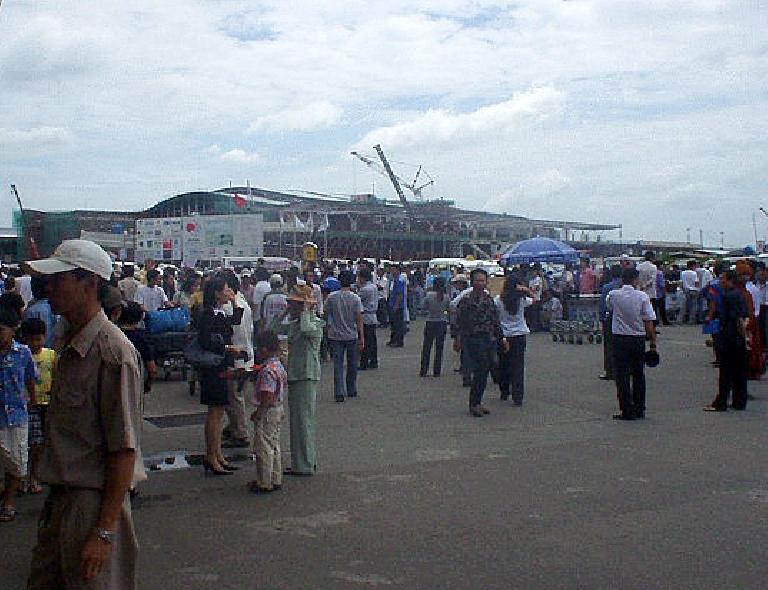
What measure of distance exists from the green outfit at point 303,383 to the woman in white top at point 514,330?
413cm

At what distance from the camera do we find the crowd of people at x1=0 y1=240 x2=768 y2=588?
334 cm

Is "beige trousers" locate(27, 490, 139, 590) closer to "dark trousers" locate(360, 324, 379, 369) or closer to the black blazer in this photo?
the black blazer

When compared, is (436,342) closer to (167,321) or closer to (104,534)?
(167,321)

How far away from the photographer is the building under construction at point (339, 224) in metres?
52.8

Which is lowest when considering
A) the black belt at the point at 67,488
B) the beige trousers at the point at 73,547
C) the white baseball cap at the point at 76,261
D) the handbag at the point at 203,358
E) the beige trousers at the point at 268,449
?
the beige trousers at the point at 268,449

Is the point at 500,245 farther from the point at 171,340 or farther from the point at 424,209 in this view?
the point at 171,340

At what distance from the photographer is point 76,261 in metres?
3.43

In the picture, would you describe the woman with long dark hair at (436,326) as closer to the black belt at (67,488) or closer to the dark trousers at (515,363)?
the dark trousers at (515,363)

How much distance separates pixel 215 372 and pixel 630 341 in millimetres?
5386

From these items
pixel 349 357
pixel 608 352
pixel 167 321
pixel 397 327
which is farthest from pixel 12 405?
pixel 397 327

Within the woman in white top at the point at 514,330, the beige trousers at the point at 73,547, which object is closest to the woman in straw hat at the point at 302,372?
the woman in white top at the point at 514,330

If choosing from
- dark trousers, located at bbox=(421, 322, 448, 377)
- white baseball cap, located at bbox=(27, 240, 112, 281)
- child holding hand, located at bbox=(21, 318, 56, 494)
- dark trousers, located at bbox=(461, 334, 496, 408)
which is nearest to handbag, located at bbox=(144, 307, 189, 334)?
dark trousers, located at bbox=(421, 322, 448, 377)

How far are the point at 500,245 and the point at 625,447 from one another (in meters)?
83.8

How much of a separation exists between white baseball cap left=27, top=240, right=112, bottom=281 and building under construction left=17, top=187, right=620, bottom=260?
43.0 meters
